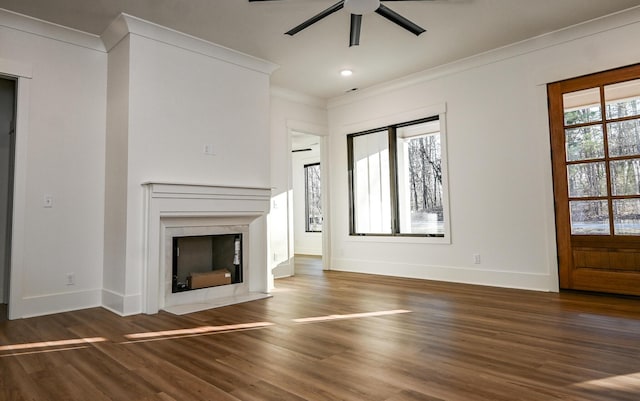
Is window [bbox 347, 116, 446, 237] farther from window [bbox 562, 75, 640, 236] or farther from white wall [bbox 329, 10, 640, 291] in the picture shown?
window [bbox 562, 75, 640, 236]

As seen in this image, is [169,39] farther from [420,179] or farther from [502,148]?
[502,148]

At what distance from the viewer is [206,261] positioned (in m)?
4.42

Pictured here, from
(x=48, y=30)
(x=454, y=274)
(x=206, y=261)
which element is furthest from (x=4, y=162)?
(x=454, y=274)

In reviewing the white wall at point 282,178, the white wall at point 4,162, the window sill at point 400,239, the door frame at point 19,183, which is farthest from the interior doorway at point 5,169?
the window sill at point 400,239

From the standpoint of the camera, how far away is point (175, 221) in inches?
154

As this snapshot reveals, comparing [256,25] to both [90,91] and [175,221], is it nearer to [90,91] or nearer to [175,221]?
[90,91]

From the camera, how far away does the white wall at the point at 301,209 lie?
31.6 feet

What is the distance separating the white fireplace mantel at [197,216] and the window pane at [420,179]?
2.14 metres

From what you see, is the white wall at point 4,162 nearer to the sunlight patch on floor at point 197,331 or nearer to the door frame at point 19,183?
the door frame at point 19,183

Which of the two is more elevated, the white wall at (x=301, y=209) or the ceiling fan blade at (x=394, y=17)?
the ceiling fan blade at (x=394, y=17)

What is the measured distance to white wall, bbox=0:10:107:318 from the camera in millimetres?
3584

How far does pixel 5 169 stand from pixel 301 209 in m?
6.37

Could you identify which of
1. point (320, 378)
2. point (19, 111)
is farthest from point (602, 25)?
point (19, 111)

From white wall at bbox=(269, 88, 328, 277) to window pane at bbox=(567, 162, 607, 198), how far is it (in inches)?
138
